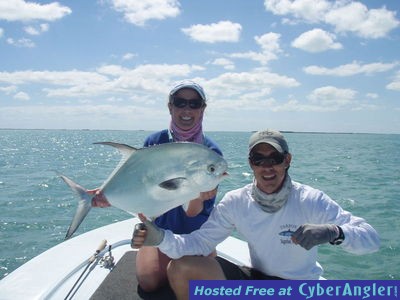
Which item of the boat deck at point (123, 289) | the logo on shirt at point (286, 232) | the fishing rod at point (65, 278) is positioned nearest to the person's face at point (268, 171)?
the logo on shirt at point (286, 232)

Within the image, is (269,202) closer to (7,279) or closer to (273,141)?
(273,141)

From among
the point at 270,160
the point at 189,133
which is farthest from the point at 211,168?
the point at 189,133

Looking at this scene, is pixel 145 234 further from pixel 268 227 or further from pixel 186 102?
pixel 186 102

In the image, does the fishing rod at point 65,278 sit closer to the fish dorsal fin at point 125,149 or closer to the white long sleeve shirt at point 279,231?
the white long sleeve shirt at point 279,231

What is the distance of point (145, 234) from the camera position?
2.70 metres

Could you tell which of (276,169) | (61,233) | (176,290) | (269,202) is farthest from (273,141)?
(61,233)

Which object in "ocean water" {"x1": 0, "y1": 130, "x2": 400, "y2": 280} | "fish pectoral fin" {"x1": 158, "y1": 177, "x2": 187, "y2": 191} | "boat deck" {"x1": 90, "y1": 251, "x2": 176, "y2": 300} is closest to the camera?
"fish pectoral fin" {"x1": 158, "y1": 177, "x2": 187, "y2": 191}

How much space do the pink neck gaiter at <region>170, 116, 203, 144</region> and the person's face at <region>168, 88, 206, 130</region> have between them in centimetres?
4

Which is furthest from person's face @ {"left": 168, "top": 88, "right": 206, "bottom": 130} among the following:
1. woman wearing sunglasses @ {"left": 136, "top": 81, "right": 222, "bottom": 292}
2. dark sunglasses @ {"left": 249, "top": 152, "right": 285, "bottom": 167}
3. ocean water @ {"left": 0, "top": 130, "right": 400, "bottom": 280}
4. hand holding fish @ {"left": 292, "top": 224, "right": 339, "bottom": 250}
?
hand holding fish @ {"left": 292, "top": 224, "right": 339, "bottom": 250}

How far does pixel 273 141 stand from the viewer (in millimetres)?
2861

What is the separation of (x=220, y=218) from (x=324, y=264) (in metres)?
4.69

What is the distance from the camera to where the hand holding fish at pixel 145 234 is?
2688mm

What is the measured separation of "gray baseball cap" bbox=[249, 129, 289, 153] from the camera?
285cm

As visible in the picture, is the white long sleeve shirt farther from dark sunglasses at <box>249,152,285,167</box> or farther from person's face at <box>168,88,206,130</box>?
person's face at <box>168,88,206,130</box>
